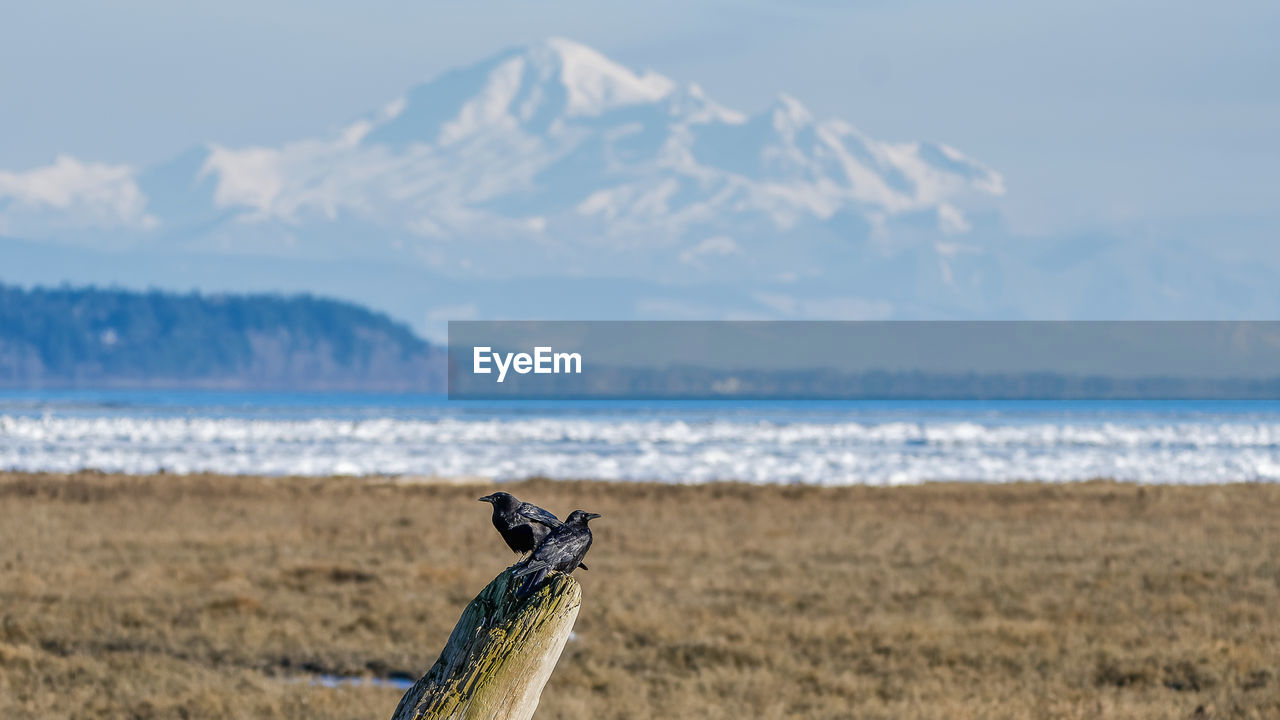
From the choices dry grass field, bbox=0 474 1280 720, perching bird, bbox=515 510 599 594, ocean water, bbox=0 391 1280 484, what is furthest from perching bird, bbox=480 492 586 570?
ocean water, bbox=0 391 1280 484

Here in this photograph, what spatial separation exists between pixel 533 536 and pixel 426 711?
27.0 inches

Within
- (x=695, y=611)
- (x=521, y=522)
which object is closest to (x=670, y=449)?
(x=695, y=611)

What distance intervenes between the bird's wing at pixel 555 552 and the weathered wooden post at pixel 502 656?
0.13ft

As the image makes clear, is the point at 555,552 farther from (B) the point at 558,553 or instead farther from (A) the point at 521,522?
(A) the point at 521,522

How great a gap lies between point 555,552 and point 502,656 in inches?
14.2

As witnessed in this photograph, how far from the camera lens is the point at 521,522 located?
450 centimetres

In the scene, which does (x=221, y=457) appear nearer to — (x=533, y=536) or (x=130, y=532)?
(x=130, y=532)

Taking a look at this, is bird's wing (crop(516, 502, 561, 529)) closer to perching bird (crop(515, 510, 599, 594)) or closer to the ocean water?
perching bird (crop(515, 510, 599, 594))

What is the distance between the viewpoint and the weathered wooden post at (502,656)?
404cm

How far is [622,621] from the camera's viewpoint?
52.6ft

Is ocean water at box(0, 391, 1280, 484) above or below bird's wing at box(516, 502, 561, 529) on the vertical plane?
below

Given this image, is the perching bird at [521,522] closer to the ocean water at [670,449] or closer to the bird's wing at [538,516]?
the bird's wing at [538,516]

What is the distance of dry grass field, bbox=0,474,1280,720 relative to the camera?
A: 39.9 feet

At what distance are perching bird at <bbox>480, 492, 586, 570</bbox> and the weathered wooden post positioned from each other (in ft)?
0.89
